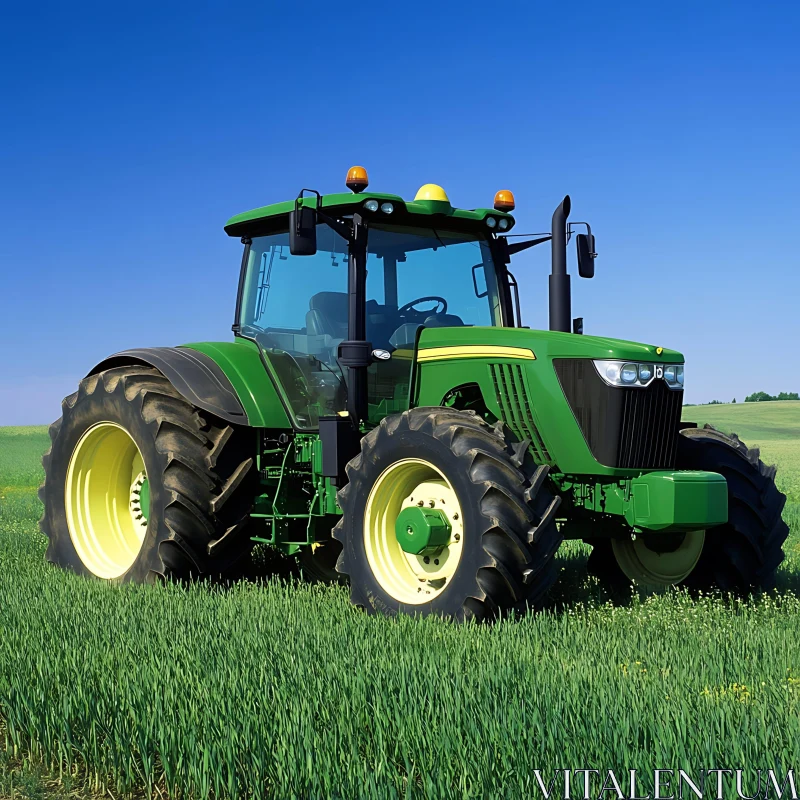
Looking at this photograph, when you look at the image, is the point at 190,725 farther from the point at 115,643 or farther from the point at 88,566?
the point at 88,566

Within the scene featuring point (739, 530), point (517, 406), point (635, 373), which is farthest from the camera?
point (739, 530)

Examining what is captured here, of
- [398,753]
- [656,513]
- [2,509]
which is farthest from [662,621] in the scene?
[2,509]

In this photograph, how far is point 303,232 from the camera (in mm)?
6395

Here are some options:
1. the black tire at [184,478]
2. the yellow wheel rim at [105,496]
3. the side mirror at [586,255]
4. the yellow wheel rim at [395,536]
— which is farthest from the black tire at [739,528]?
the yellow wheel rim at [105,496]

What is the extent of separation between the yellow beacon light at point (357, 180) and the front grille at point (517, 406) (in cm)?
151

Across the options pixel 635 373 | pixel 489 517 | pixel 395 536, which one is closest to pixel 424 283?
pixel 635 373

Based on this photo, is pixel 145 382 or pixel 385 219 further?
pixel 145 382

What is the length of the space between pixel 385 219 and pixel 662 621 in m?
3.19

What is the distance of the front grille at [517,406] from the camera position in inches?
253

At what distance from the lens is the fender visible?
23.6 feet

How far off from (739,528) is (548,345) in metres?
1.80

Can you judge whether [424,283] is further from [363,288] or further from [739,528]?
[739,528]

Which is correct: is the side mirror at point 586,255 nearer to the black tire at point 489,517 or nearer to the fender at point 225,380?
the black tire at point 489,517

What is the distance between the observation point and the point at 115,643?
17.1 feet
